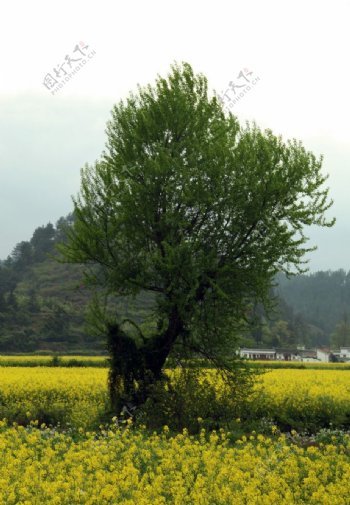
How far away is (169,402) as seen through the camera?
575 inches

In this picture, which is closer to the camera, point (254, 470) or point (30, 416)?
point (254, 470)

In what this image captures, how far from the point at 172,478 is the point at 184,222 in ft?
24.2

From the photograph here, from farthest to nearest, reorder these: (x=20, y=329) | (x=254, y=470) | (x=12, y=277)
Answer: (x=12, y=277)
(x=20, y=329)
(x=254, y=470)

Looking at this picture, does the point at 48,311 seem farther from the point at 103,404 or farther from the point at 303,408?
the point at 303,408

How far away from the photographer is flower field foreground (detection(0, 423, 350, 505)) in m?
7.30

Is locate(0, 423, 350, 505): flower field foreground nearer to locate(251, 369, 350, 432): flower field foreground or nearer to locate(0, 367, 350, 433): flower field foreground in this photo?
locate(0, 367, 350, 433): flower field foreground

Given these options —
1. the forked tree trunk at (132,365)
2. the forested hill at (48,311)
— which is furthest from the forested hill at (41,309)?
A: the forked tree trunk at (132,365)

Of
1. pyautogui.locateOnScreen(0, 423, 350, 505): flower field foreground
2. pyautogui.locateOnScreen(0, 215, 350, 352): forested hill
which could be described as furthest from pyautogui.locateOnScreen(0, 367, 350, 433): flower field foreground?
pyautogui.locateOnScreen(0, 215, 350, 352): forested hill

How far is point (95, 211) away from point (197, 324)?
4.06 meters

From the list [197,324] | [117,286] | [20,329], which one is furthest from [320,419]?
[20,329]

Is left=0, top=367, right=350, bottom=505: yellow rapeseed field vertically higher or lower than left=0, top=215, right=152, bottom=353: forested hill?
lower

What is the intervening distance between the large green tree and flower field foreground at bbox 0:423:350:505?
5127 mm

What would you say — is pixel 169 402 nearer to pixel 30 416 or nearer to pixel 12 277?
pixel 30 416

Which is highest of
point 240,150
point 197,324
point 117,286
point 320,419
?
point 240,150
